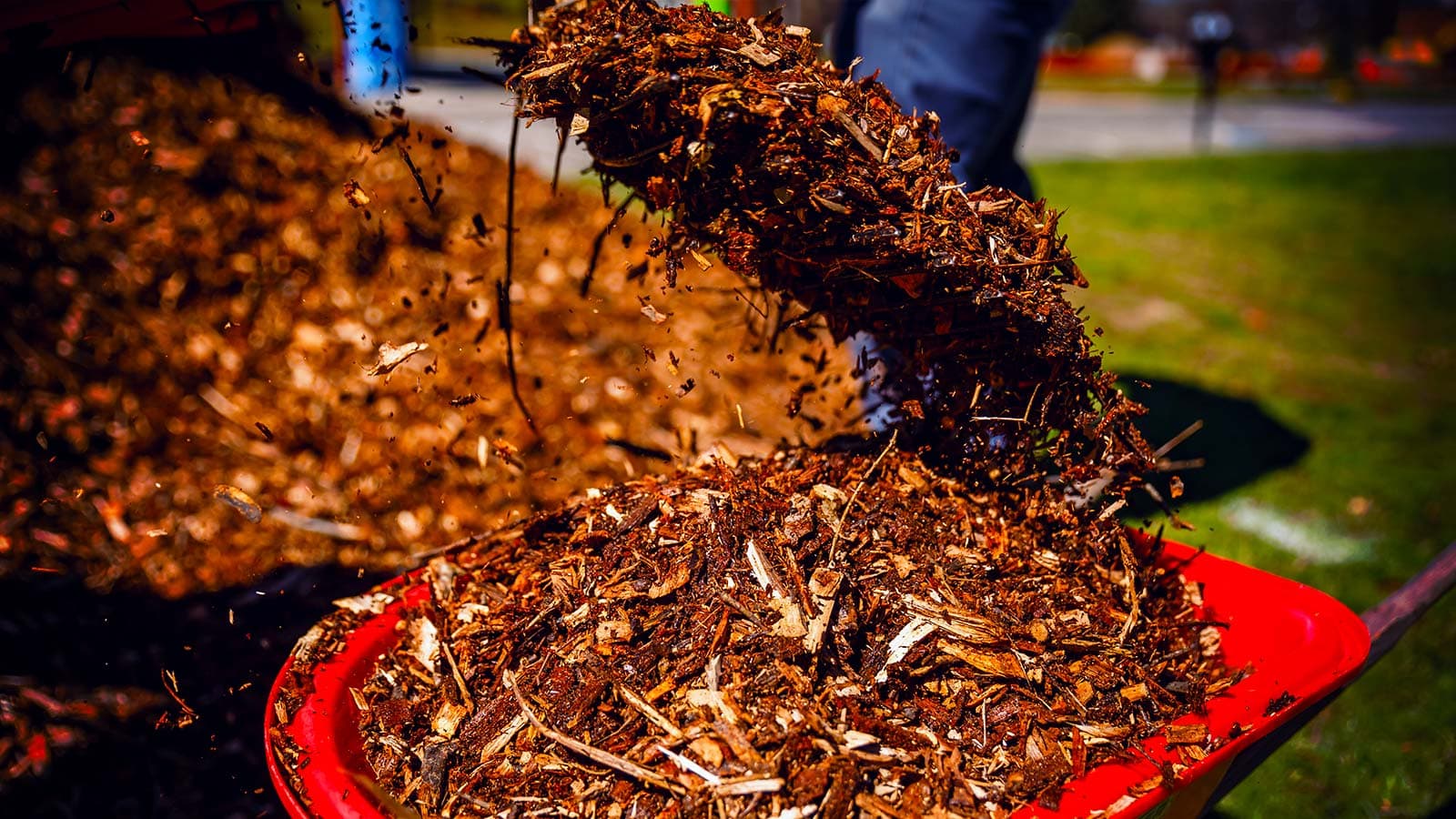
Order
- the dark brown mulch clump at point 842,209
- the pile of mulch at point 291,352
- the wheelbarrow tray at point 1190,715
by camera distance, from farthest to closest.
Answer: the pile of mulch at point 291,352 → the dark brown mulch clump at point 842,209 → the wheelbarrow tray at point 1190,715

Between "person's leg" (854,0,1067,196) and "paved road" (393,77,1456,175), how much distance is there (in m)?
3.74

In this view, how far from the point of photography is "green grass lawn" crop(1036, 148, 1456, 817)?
2.37 m

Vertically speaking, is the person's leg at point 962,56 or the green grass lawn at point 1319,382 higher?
the person's leg at point 962,56

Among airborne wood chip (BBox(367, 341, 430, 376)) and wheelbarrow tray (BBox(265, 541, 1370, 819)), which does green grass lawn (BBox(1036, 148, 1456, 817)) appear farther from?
airborne wood chip (BBox(367, 341, 430, 376))

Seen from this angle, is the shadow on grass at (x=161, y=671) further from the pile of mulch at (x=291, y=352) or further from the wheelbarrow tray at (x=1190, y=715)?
the wheelbarrow tray at (x=1190, y=715)

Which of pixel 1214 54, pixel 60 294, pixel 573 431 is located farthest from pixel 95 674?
pixel 1214 54

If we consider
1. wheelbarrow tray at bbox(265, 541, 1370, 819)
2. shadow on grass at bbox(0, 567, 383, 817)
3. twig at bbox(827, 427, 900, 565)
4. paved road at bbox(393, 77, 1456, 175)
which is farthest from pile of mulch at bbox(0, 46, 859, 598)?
paved road at bbox(393, 77, 1456, 175)

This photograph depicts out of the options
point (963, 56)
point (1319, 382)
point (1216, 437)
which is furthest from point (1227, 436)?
point (963, 56)

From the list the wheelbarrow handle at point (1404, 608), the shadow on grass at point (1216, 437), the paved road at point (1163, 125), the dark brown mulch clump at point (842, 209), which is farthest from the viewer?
the paved road at point (1163, 125)

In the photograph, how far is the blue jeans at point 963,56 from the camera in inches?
111

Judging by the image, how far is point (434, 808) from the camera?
49.4 inches

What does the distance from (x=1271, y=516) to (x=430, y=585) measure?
3174 millimetres

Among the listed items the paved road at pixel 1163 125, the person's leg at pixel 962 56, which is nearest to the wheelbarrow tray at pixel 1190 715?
the person's leg at pixel 962 56

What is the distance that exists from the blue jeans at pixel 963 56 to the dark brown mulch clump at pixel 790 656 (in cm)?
166
